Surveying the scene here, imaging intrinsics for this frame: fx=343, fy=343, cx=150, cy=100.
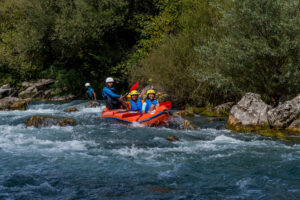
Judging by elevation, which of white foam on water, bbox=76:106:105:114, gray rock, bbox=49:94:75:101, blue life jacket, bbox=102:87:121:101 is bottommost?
white foam on water, bbox=76:106:105:114

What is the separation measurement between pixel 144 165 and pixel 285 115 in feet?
17.1

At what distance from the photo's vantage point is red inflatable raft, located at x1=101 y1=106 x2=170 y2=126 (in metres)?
9.64

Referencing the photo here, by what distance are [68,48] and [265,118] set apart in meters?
15.7

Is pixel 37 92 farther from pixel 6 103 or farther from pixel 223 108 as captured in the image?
pixel 223 108

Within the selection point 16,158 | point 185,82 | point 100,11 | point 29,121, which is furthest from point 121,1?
point 16,158

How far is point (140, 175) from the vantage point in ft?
17.9

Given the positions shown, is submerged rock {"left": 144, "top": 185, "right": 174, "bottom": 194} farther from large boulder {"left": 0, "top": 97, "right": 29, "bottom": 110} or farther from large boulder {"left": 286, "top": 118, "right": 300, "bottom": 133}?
large boulder {"left": 0, "top": 97, "right": 29, "bottom": 110}

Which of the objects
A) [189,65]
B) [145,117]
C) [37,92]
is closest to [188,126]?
[145,117]

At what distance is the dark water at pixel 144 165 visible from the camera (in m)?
4.73

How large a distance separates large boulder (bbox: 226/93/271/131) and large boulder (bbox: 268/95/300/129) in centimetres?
24

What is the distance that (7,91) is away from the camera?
19.9m

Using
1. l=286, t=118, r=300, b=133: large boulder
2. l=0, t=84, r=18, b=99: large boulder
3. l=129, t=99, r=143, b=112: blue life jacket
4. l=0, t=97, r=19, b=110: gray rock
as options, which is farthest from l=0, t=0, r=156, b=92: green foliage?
l=286, t=118, r=300, b=133: large boulder

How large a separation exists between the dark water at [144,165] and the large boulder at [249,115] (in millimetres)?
806

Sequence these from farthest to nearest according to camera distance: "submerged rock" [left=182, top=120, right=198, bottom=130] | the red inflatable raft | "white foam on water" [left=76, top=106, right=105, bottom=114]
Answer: "white foam on water" [left=76, top=106, right=105, bottom=114]
"submerged rock" [left=182, top=120, right=198, bottom=130]
the red inflatable raft
